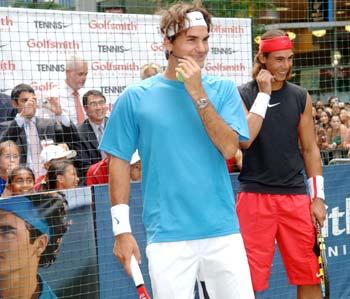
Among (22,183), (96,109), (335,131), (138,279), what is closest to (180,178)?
(138,279)

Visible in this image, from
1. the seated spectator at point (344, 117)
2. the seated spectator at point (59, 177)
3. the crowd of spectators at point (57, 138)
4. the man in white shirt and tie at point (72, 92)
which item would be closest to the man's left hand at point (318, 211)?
the crowd of spectators at point (57, 138)

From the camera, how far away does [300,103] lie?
17.8 ft

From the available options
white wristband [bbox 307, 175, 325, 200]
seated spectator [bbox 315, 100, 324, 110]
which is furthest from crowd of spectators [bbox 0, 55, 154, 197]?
seated spectator [bbox 315, 100, 324, 110]

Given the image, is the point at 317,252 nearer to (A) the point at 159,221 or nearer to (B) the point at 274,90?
(B) the point at 274,90

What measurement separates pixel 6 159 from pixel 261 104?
233 centimetres

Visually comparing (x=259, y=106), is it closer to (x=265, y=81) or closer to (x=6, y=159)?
(x=265, y=81)

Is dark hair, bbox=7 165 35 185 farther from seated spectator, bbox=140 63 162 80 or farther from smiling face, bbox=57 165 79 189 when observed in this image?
seated spectator, bbox=140 63 162 80

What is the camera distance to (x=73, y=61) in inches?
272

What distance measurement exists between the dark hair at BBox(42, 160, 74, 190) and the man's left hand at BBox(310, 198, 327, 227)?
6.67ft

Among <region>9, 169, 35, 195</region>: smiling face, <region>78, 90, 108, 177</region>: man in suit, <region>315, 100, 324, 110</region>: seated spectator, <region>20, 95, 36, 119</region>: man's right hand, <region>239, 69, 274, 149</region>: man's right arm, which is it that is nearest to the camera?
<region>239, 69, 274, 149</region>: man's right arm

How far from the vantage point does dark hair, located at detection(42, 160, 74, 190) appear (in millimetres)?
6023

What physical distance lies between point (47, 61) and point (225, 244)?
12.0 ft

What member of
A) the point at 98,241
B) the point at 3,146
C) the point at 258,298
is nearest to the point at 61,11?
the point at 3,146

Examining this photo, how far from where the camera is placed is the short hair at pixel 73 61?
689 cm
